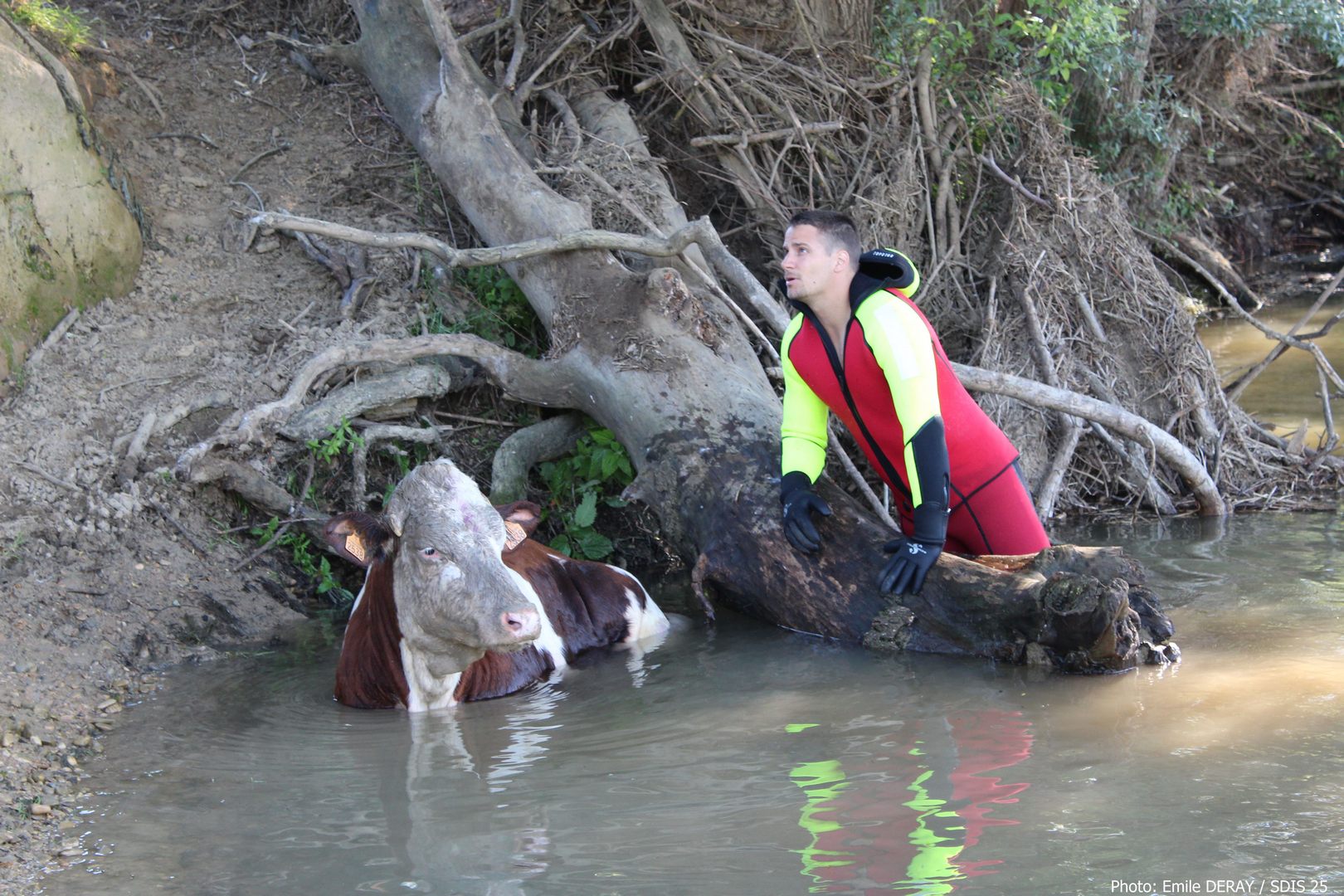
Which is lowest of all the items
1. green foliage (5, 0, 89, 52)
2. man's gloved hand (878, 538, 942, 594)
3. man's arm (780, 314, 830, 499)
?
man's gloved hand (878, 538, 942, 594)

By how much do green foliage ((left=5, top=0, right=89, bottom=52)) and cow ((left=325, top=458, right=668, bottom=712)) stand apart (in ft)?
15.7

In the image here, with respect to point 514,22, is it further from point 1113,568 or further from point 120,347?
point 1113,568

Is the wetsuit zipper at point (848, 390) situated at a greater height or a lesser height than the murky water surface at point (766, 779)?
greater

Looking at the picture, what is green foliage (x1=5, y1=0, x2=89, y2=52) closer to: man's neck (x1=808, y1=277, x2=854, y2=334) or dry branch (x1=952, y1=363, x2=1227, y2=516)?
man's neck (x1=808, y1=277, x2=854, y2=334)

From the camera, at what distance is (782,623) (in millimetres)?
6000

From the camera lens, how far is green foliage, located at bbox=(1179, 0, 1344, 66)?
9648mm

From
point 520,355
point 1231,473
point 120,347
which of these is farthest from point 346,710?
point 1231,473

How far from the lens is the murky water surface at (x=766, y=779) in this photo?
3.55m

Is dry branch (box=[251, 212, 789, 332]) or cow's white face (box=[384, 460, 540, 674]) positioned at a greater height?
dry branch (box=[251, 212, 789, 332])

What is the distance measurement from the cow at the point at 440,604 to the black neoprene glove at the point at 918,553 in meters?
1.51

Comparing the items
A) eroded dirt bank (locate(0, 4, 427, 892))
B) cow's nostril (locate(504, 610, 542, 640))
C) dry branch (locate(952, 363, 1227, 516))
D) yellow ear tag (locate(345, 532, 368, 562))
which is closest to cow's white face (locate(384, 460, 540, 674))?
cow's nostril (locate(504, 610, 542, 640))

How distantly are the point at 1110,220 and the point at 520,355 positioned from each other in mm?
4304

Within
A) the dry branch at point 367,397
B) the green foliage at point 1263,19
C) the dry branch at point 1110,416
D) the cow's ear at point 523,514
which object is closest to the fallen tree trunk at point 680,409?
the dry branch at point 367,397

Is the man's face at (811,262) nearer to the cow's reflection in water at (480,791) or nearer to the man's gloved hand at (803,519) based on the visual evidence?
the man's gloved hand at (803,519)
